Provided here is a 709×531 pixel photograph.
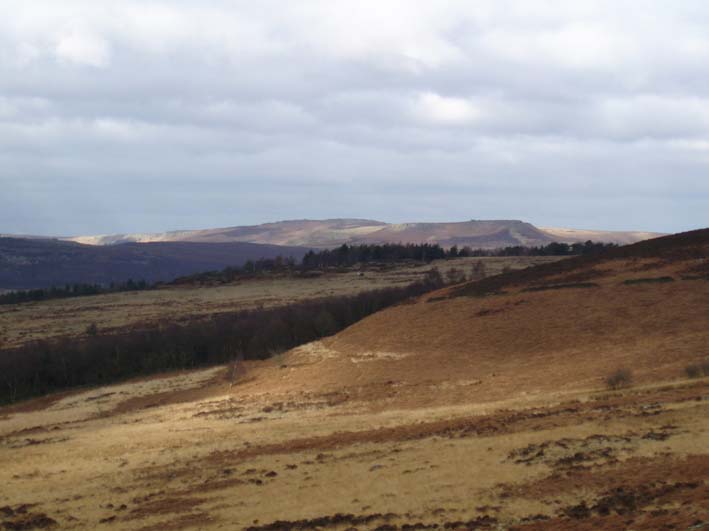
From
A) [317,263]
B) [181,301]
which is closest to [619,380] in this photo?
[181,301]

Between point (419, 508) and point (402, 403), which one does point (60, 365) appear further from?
point (419, 508)

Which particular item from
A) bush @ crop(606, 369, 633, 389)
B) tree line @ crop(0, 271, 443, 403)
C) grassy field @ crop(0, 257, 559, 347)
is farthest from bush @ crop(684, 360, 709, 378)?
grassy field @ crop(0, 257, 559, 347)

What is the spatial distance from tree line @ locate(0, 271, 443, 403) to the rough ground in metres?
12.0

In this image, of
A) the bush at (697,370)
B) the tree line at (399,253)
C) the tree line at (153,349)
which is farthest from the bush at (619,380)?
the tree line at (399,253)

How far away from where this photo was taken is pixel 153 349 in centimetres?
6109

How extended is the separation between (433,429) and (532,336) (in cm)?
1490

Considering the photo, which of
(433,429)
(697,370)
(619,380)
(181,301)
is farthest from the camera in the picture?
(181,301)

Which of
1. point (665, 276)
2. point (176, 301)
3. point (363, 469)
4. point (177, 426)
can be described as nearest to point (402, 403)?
point (177, 426)

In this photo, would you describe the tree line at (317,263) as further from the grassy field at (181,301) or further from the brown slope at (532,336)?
the brown slope at (532,336)

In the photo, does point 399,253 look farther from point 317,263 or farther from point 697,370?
point 697,370

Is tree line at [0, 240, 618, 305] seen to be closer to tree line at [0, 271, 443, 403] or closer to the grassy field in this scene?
the grassy field

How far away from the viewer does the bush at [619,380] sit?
24.0 meters

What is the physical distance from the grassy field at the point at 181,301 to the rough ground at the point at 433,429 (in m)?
36.0

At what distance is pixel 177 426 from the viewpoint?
94.5ft
